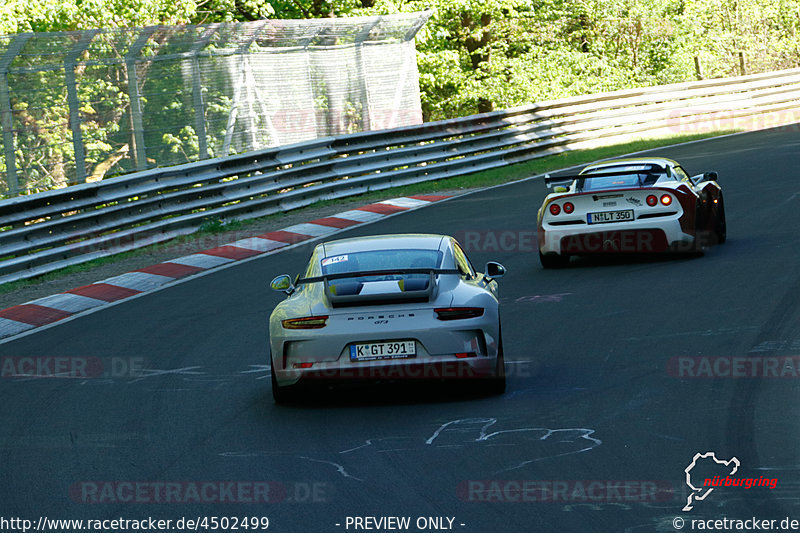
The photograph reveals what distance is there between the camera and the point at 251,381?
29.8 ft

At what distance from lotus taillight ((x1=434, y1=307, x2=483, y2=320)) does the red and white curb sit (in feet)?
20.4

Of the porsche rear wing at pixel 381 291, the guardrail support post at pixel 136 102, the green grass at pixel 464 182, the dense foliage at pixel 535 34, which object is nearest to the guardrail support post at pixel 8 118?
the green grass at pixel 464 182

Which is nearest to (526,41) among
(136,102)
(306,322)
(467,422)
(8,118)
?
(136,102)

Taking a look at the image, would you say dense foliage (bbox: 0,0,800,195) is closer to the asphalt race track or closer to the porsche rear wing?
the asphalt race track

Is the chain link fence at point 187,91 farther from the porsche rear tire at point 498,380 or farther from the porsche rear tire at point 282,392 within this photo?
the porsche rear tire at point 498,380

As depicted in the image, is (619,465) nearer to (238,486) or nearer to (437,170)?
(238,486)

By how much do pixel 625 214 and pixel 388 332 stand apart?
615 centimetres

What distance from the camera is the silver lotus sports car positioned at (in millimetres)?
7742

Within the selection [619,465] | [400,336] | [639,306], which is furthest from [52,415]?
[639,306]

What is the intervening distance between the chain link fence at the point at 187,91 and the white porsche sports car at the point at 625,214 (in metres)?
7.56

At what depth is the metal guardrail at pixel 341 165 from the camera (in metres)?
16.2

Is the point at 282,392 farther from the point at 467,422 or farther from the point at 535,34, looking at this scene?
the point at 535,34

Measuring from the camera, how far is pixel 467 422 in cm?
736

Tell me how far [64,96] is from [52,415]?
959 cm
